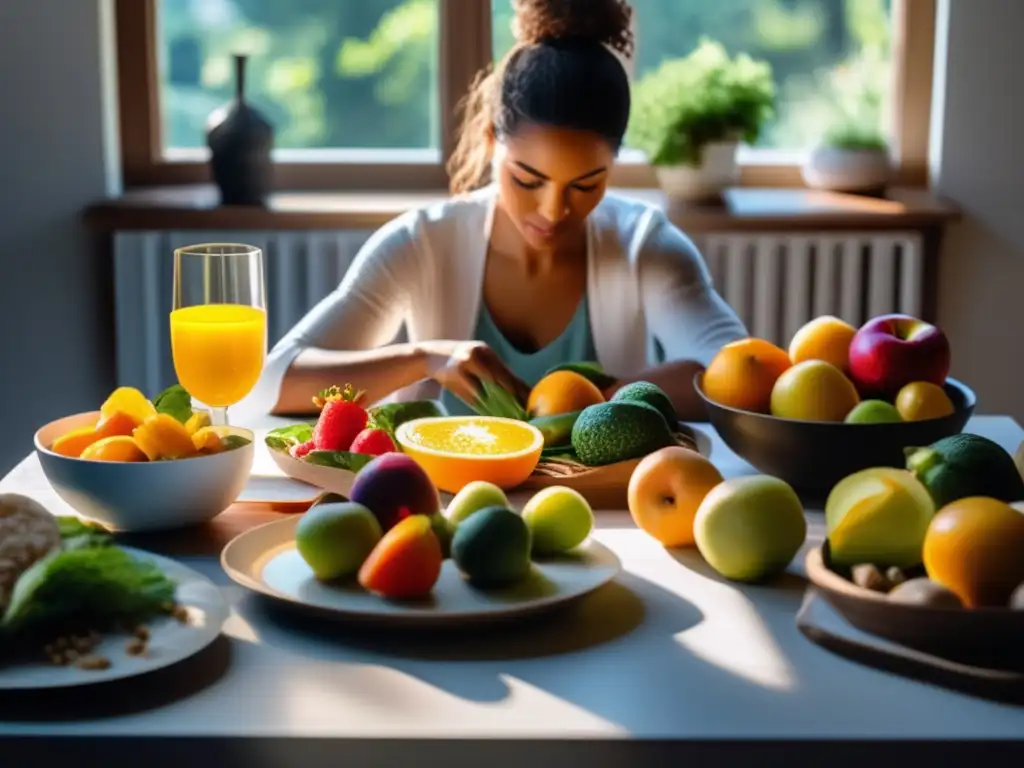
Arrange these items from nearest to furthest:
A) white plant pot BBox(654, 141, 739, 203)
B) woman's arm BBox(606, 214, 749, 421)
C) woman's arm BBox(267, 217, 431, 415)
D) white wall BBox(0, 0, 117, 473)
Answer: woman's arm BBox(267, 217, 431, 415)
woman's arm BBox(606, 214, 749, 421)
white wall BBox(0, 0, 117, 473)
white plant pot BBox(654, 141, 739, 203)

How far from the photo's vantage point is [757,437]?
4.36 ft

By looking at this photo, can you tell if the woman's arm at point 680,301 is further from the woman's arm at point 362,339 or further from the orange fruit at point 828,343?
the orange fruit at point 828,343

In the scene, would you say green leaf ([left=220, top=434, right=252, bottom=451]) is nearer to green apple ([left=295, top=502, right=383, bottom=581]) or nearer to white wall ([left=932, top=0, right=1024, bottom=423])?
green apple ([left=295, top=502, right=383, bottom=581])

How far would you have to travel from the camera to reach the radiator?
2.96 m

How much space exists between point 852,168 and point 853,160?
17mm

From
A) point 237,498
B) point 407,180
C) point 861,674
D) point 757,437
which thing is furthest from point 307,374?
point 407,180

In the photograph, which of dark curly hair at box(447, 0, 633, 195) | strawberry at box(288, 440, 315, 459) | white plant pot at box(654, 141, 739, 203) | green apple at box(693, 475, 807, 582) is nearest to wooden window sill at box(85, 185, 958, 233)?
white plant pot at box(654, 141, 739, 203)

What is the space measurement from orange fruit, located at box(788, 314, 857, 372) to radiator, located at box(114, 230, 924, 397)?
156cm

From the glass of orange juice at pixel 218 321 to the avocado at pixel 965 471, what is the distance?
2.18ft

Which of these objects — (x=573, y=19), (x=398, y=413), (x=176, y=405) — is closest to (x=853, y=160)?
(x=573, y=19)

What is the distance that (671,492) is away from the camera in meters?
1.18

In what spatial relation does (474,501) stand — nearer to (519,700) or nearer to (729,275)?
(519,700)

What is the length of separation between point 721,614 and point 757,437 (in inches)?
12.7

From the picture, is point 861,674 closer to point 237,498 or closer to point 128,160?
point 237,498
